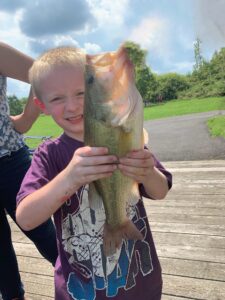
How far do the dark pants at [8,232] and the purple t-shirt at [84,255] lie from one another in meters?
0.90

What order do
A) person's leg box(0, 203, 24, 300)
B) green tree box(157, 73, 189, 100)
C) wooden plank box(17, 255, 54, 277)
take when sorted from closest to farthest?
1. person's leg box(0, 203, 24, 300)
2. wooden plank box(17, 255, 54, 277)
3. green tree box(157, 73, 189, 100)

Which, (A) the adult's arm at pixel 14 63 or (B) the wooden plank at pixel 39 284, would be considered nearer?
(A) the adult's arm at pixel 14 63

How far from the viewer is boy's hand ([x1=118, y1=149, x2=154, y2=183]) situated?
4.54 feet

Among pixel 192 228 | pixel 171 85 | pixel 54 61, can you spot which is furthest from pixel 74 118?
pixel 171 85

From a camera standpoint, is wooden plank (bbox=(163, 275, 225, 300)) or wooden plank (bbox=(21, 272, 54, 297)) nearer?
wooden plank (bbox=(163, 275, 225, 300))

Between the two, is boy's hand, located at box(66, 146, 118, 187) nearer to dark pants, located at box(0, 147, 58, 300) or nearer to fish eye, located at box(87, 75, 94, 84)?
fish eye, located at box(87, 75, 94, 84)

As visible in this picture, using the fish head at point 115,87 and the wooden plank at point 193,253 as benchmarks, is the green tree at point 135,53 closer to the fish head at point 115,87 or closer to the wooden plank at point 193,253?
the fish head at point 115,87

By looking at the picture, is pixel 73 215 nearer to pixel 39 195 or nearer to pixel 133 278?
pixel 39 195

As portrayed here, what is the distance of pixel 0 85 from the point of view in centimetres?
266

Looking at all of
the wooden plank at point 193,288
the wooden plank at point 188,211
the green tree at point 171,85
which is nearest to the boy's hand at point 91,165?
the wooden plank at point 193,288

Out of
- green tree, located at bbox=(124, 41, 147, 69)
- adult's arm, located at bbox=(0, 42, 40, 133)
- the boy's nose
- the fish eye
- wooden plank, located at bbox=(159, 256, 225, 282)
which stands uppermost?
adult's arm, located at bbox=(0, 42, 40, 133)

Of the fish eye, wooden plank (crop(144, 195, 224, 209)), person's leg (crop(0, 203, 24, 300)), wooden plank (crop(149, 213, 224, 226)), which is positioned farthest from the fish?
wooden plank (crop(144, 195, 224, 209))

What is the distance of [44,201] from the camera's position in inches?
64.9

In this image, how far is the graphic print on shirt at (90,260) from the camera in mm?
1872
